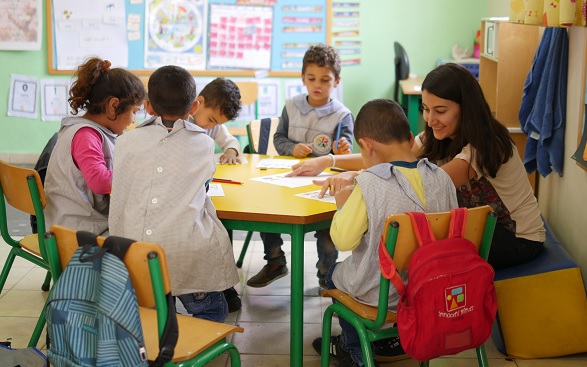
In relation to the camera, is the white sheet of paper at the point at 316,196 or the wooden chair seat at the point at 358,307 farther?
the white sheet of paper at the point at 316,196

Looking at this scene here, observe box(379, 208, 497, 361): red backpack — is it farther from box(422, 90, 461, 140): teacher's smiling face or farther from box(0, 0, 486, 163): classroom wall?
box(0, 0, 486, 163): classroom wall

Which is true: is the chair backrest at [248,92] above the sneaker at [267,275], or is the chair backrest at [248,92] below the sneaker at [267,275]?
above

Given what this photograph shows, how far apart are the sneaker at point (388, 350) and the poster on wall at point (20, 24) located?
4.37 m

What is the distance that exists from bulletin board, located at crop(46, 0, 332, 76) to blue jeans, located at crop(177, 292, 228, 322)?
3.73 meters

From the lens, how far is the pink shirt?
2660mm

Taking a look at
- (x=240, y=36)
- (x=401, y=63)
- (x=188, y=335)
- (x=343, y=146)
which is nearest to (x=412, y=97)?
(x=401, y=63)

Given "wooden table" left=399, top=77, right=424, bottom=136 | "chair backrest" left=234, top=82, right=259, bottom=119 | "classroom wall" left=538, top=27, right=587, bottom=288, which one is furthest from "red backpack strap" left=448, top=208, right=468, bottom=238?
"wooden table" left=399, top=77, right=424, bottom=136

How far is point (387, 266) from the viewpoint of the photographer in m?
2.01

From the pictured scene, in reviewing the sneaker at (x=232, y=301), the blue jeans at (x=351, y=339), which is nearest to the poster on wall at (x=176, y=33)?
the sneaker at (x=232, y=301)

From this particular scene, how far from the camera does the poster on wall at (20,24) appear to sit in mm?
6020

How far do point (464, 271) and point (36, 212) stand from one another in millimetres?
1430

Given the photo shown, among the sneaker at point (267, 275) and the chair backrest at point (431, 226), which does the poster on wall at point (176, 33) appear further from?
the chair backrest at point (431, 226)

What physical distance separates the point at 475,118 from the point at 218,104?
1.11 metres

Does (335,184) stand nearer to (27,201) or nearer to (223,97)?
(223,97)
